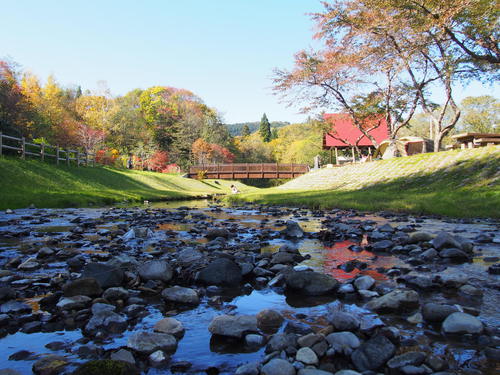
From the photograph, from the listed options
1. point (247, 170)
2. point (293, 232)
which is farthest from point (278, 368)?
point (247, 170)

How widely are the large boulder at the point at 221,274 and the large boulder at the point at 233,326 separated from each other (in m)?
1.22

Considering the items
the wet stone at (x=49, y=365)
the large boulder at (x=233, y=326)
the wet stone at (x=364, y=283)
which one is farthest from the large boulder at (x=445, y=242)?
the wet stone at (x=49, y=365)

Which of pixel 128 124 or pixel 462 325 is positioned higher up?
pixel 128 124

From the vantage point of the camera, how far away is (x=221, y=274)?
402cm

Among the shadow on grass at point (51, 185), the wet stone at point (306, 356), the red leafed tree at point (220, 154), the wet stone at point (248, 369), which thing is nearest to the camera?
the wet stone at point (248, 369)

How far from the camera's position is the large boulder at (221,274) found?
3.98m

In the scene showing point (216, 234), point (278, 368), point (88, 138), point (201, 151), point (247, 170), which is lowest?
point (216, 234)

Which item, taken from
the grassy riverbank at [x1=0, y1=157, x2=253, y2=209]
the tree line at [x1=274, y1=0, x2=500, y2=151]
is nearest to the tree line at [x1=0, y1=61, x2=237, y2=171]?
the grassy riverbank at [x1=0, y1=157, x2=253, y2=209]

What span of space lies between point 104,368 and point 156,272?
2.04 metres

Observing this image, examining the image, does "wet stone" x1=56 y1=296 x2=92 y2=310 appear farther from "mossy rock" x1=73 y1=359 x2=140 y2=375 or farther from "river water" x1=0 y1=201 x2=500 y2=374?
"mossy rock" x1=73 y1=359 x2=140 y2=375

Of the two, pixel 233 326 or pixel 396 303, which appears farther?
pixel 396 303

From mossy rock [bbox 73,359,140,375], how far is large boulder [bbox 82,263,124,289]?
174 centimetres

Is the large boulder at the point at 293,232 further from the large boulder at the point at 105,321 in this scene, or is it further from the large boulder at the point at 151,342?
the large boulder at the point at 151,342

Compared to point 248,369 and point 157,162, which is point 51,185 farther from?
point 157,162
